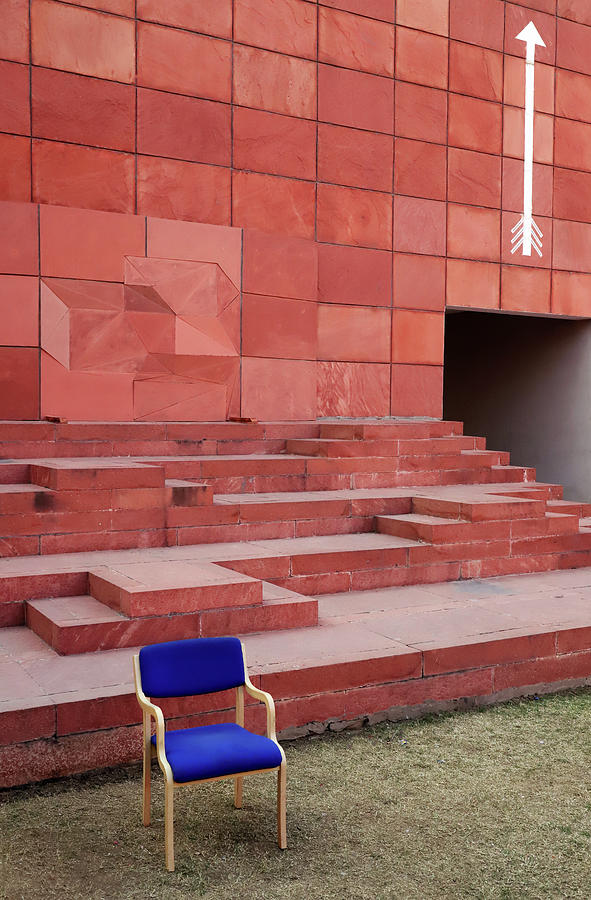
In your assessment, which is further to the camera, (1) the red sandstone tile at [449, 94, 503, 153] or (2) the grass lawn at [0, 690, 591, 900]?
(1) the red sandstone tile at [449, 94, 503, 153]

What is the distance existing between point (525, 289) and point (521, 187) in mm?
1375

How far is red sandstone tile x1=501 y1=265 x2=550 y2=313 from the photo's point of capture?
1198 cm

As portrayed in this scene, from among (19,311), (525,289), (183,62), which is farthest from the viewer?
(525,289)

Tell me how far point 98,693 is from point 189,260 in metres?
6.55

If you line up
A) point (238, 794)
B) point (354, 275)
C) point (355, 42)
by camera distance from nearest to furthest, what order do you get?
point (238, 794) < point (355, 42) < point (354, 275)

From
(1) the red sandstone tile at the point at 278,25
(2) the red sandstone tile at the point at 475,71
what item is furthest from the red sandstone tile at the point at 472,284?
(1) the red sandstone tile at the point at 278,25

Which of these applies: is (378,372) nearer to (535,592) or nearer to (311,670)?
(535,592)

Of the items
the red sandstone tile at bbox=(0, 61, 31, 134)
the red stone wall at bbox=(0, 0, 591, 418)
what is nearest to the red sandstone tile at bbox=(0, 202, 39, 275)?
the red stone wall at bbox=(0, 0, 591, 418)

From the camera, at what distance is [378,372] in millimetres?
11125

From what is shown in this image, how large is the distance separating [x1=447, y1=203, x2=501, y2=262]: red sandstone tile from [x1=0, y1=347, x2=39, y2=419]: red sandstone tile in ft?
18.5

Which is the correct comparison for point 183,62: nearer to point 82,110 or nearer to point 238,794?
point 82,110

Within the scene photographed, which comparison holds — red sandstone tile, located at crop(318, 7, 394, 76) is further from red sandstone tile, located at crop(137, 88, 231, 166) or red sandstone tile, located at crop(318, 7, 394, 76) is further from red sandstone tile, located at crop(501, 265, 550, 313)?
red sandstone tile, located at crop(501, 265, 550, 313)

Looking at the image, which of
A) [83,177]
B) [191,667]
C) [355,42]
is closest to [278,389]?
[83,177]

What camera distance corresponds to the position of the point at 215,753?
3.38 metres
